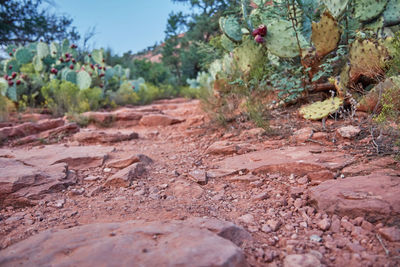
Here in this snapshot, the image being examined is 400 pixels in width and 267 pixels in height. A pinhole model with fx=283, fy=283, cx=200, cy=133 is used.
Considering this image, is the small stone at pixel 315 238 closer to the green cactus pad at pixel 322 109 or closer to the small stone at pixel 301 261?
the small stone at pixel 301 261

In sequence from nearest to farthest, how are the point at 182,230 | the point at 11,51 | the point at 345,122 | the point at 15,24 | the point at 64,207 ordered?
1. the point at 182,230
2. the point at 64,207
3. the point at 345,122
4. the point at 11,51
5. the point at 15,24

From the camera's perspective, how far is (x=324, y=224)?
150 centimetres

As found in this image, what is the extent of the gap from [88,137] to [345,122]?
3355 mm

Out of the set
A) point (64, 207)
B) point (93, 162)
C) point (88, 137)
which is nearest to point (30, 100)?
point (88, 137)

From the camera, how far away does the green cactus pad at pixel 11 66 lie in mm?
7391

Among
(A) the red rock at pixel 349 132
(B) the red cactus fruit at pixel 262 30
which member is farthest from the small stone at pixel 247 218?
(B) the red cactus fruit at pixel 262 30

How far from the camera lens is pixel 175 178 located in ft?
7.87

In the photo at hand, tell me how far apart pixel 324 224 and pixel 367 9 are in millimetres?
3692

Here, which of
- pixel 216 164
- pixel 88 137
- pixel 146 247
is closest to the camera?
pixel 146 247

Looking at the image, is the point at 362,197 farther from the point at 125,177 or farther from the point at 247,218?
the point at 125,177

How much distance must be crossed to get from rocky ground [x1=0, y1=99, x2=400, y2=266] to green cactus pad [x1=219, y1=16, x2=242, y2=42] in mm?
1799

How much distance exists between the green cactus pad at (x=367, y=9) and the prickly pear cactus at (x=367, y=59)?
1.19m

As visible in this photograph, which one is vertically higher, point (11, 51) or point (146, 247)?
point (11, 51)

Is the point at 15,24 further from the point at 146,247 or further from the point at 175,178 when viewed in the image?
the point at 146,247
